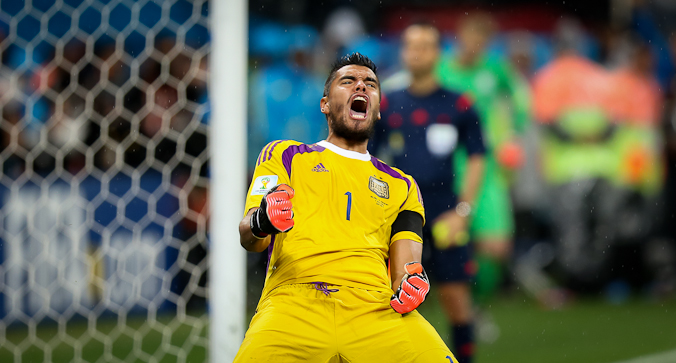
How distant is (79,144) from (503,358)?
11.5 feet

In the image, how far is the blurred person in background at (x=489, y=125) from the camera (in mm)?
5438

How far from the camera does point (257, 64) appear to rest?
7625 mm

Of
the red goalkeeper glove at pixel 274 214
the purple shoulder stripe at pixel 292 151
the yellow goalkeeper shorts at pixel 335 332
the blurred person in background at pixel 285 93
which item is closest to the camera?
the red goalkeeper glove at pixel 274 214

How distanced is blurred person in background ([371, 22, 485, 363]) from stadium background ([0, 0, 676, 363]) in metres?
0.98

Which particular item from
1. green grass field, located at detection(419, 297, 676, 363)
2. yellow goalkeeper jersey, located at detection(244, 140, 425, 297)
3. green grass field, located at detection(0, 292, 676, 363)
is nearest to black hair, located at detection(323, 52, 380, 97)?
yellow goalkeeper jersey, located at detection(244, 140, 425, 297)

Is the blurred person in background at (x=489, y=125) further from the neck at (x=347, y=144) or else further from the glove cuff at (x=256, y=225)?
the glove cuff at (x=256, y=225)

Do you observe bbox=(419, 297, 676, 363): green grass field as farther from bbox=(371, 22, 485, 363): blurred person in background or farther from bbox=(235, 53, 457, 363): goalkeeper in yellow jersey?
bbox=(235, 53, 457, 363): goalkeeper in yellow jersey

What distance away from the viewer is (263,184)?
2.24m

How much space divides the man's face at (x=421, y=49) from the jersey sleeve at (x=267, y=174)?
1.45 meters

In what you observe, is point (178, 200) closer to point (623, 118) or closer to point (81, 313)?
point (81, 313)

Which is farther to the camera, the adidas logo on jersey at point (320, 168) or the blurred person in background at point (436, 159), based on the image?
the blurred person in background at point (436, 159)

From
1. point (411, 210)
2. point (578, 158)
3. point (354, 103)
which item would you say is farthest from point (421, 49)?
point (578, 158)

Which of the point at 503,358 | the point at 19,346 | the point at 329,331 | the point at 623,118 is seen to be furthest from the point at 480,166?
the point at 623,118

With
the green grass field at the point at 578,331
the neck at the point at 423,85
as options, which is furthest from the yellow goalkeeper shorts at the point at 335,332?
the green grass field at the point at 578,331
